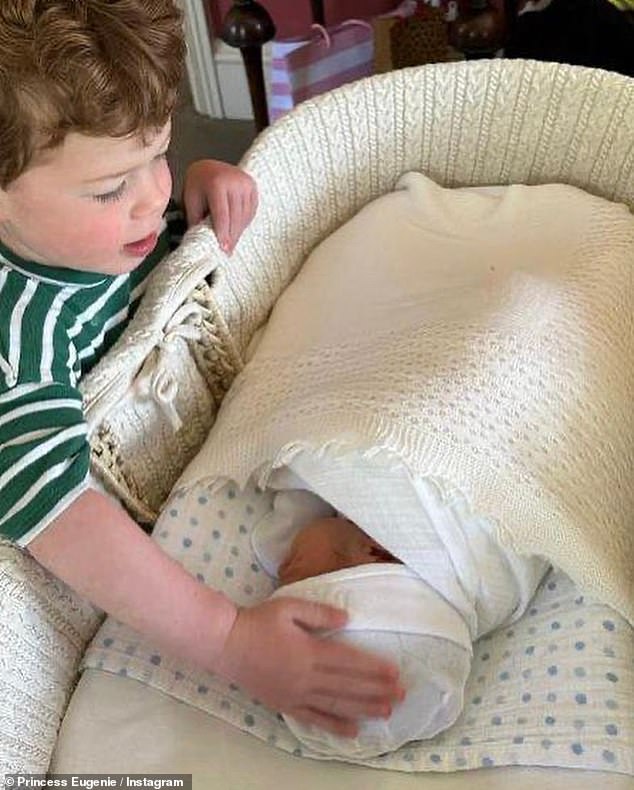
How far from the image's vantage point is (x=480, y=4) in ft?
3.93

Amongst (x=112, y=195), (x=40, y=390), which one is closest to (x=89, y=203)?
(x=112, y=195)

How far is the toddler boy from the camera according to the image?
70 cm

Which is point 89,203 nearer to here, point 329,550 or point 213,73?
point 329,550

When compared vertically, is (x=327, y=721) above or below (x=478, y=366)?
below

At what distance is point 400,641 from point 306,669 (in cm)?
7

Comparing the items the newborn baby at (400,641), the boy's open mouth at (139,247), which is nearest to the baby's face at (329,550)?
the newborn baby at (400,641)

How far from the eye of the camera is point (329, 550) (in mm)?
840

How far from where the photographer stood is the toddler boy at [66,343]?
70 cm

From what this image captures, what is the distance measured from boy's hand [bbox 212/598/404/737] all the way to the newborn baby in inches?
0.4

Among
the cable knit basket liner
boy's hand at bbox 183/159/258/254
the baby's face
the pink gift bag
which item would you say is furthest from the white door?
the baby's face

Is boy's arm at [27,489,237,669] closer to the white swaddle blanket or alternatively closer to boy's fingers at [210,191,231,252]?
the white swaddle blanket

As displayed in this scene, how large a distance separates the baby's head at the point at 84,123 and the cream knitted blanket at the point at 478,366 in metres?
0.21

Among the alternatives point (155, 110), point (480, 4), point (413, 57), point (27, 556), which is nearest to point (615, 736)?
point (27, 556)

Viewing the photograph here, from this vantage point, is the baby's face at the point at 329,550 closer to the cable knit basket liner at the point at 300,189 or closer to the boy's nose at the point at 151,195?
the cable knit basket liner at the point at 300,189
